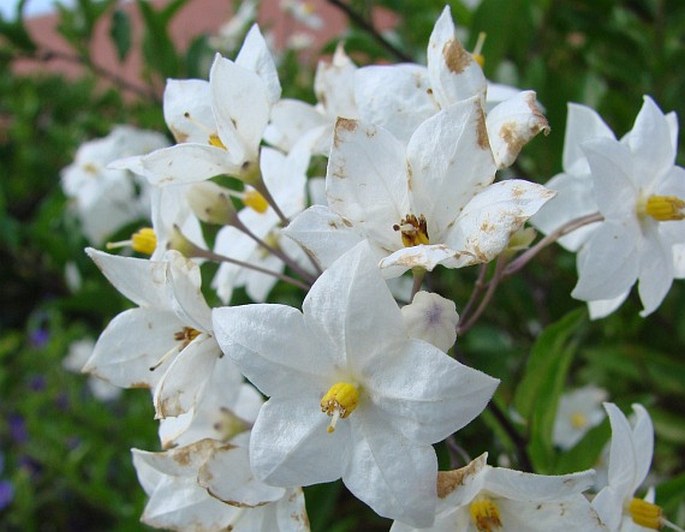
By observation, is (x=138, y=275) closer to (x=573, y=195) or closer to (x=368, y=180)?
(x=368, y=180)

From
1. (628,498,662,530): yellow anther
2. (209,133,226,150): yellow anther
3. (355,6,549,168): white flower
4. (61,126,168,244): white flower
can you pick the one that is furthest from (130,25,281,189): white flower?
(61,126,168,244): white flower

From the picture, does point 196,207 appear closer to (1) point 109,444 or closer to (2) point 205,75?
(2) point 205,75

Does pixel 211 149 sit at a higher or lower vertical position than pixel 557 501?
higher

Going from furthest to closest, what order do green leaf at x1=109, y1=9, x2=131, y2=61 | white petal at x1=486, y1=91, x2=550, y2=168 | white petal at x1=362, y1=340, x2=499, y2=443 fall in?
green leaf at x1=109, y1=9, x2=131, y2=61
white petal at x1=486, y1=91, x2=550, y2=168
white petal at x1=362, y1=340, x2=499, y2=443

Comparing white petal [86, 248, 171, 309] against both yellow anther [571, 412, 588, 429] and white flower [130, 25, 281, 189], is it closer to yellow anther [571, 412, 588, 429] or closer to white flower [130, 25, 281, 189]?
white flower [130, 25, 281, 189]

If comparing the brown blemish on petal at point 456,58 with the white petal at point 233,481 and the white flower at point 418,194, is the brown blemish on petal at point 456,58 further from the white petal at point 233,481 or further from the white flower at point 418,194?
the white petal at point 233,481

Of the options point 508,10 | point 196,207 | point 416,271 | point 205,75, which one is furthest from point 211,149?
point 205,75

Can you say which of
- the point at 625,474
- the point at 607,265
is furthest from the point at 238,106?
the point at 625,474
